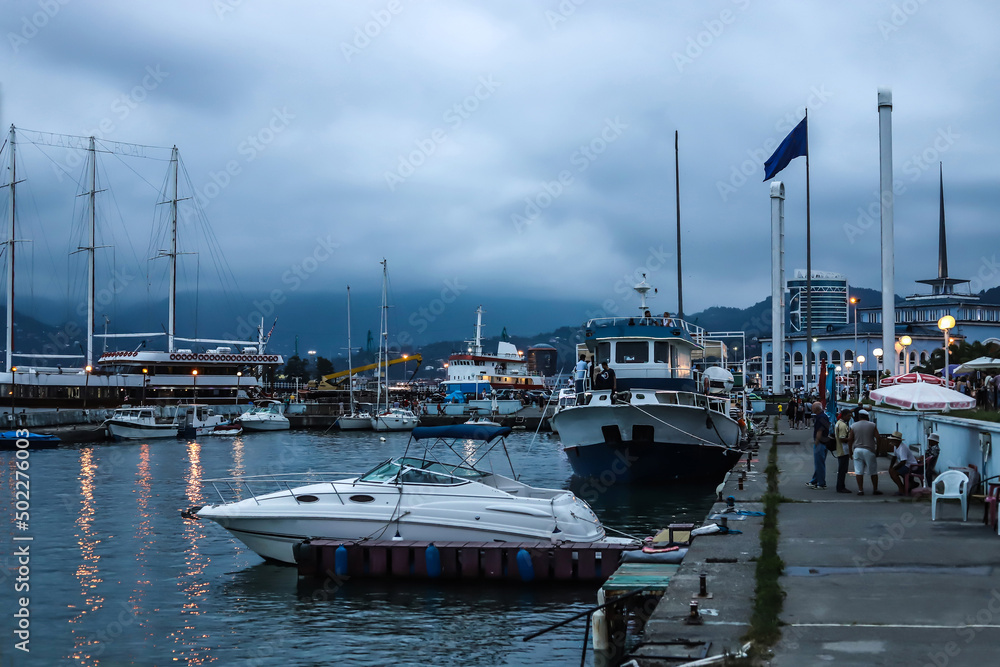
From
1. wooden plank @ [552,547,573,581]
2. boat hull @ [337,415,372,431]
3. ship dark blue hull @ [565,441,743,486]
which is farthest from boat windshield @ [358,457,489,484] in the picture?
boat hull @ [337,415,372,431]

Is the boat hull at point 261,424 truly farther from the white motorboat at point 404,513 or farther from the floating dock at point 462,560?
the floating dock at point 462,560

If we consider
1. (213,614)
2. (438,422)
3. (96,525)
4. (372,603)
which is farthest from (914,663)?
(438,422)

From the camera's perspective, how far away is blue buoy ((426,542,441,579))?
17734mm

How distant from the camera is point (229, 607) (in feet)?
54.0

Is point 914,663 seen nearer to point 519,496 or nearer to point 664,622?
point 664,622

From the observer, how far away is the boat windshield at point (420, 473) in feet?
62.1

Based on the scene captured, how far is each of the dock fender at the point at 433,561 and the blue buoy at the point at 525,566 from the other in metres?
1.58

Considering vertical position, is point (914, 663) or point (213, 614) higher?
point (914, 663)

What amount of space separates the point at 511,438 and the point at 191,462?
100ft

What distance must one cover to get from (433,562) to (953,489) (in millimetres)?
9645

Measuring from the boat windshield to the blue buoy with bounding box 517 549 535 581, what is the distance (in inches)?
91.0

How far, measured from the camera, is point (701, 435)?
32.5 m

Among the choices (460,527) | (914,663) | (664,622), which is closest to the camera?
(914,663)

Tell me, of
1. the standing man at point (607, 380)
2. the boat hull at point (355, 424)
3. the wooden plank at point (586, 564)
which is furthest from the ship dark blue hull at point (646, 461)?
the boat hull at point (355, 424)
